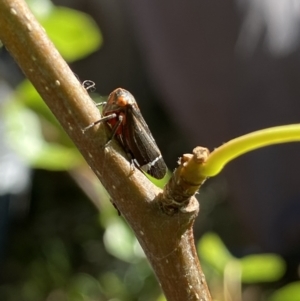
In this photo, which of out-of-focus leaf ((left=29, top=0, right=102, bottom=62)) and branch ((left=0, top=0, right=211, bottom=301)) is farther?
out-of-focus leaf ((left=29, top=0, right=102, bottom=62))

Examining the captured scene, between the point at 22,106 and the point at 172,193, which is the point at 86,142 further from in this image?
the point at 22,106

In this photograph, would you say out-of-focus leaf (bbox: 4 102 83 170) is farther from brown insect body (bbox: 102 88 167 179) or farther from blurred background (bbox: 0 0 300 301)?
brown insect body (bbox: 102 88 167 179)

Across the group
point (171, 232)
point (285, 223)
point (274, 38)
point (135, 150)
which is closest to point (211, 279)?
point (285, 223)

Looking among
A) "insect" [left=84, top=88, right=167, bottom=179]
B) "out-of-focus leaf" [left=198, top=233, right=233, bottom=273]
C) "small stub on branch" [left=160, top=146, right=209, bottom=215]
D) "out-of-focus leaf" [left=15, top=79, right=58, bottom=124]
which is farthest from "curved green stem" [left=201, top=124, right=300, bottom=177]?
"out-of-focus leaf" [left=198, top=233, right=233, bottom=273]

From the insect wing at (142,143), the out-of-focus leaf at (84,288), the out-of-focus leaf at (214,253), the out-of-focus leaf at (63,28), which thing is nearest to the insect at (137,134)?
the insect wing at (142,143)

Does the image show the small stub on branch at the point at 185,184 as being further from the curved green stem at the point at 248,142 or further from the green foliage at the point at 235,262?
the green foliage at the point at 235,262

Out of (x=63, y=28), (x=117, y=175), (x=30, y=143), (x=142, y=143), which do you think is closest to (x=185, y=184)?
(x=117, y=175)

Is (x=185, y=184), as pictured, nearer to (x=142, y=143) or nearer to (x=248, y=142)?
(x=248, y=142)
